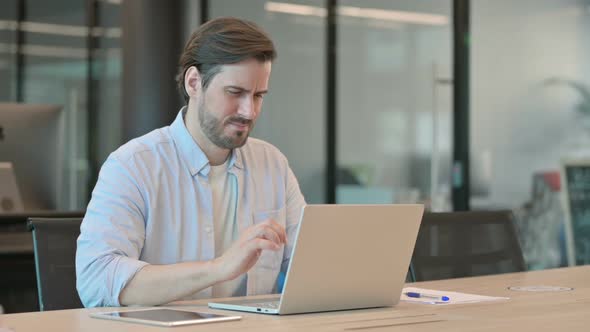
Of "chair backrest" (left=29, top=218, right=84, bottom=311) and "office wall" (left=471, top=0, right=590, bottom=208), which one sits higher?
"office wall" (left=471, top=0, right=590, bottom=208)

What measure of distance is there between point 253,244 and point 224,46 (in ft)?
1.98

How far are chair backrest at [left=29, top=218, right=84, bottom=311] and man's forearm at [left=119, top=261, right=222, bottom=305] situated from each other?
11.1 inches

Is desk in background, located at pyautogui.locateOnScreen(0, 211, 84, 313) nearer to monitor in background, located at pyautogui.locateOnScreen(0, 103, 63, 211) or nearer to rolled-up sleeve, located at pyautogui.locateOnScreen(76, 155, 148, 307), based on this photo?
monitor in background, located at pyautogui.locateOnScreen(0, 103, 63, 211)

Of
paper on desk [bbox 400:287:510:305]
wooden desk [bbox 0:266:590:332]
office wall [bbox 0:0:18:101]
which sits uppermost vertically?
office wall [bbox 0:0:18:101]

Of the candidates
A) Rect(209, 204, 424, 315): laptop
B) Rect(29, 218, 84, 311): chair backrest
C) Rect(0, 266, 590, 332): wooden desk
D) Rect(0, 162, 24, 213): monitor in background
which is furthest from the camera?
Rect(0, 162, 24, 213): monitor in background

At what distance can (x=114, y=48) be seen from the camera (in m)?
8.06

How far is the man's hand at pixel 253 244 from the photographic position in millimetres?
1842

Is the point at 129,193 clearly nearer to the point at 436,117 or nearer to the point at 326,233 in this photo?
the point at 326,233

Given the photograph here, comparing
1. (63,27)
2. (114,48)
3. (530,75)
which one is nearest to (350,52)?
(530,75)

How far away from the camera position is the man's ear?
7.61ft

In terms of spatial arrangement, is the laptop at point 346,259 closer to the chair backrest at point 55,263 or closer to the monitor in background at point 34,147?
the chair backrest at point 55,263

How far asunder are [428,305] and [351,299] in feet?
0.70

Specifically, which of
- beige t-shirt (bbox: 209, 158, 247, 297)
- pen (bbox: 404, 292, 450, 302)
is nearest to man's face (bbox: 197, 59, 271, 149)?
beige t-shirt (bbox: 209, 158, 247, 297)

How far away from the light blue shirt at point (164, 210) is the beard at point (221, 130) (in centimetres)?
5
